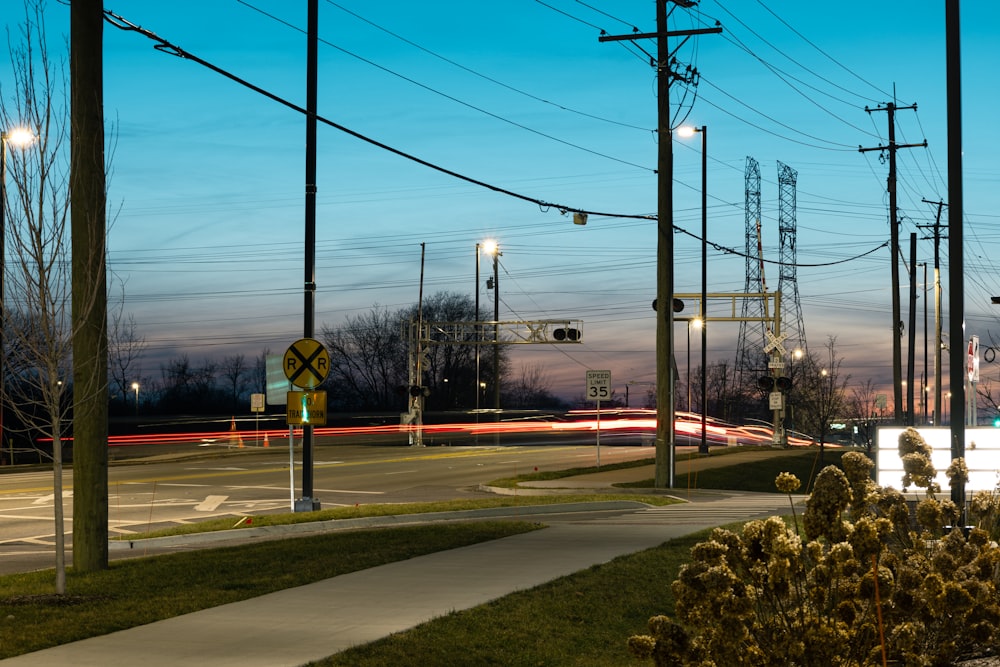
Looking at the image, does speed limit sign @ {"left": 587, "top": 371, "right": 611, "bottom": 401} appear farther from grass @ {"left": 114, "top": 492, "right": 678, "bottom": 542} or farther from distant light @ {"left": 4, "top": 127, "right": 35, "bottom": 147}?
distant light @ {"left": 4, "top": 127, "right": 35, "bottom": 147}

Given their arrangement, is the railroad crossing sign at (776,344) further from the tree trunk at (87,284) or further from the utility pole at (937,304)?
the tree trunk at (87,284)

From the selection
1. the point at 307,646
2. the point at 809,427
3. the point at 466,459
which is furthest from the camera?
the point at 809,427

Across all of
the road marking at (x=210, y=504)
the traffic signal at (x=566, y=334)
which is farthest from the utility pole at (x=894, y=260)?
the road marking at (x=210, y=504)

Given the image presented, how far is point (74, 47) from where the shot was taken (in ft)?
40.9

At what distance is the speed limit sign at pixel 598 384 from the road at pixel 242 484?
3694mm

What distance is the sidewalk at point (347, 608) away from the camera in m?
8.43

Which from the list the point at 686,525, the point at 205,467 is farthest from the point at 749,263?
the point at 686,525

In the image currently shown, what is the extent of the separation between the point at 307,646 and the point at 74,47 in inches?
278

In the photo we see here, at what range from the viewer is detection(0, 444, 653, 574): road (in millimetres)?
20672

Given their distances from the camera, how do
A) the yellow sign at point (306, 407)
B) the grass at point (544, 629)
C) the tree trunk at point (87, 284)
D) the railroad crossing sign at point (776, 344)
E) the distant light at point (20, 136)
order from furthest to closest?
the railroad crossing sign at point (776, 344) < the yellow sign at point (306, 407) < the tree trunk at point (87, 284) < the distant light at point (20, 136) < the grass at point (544, 629)

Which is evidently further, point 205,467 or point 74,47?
point 205,467

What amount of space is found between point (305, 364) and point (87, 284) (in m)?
8.99

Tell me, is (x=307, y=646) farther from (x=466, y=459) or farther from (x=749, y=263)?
(x=749, y=263)

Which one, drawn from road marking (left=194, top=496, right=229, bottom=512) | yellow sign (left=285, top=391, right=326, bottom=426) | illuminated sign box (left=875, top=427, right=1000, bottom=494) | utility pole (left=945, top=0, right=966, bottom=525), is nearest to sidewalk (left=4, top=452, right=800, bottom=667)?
illuminated sign box (left=875, top=427, right=1000, bottom=494)
